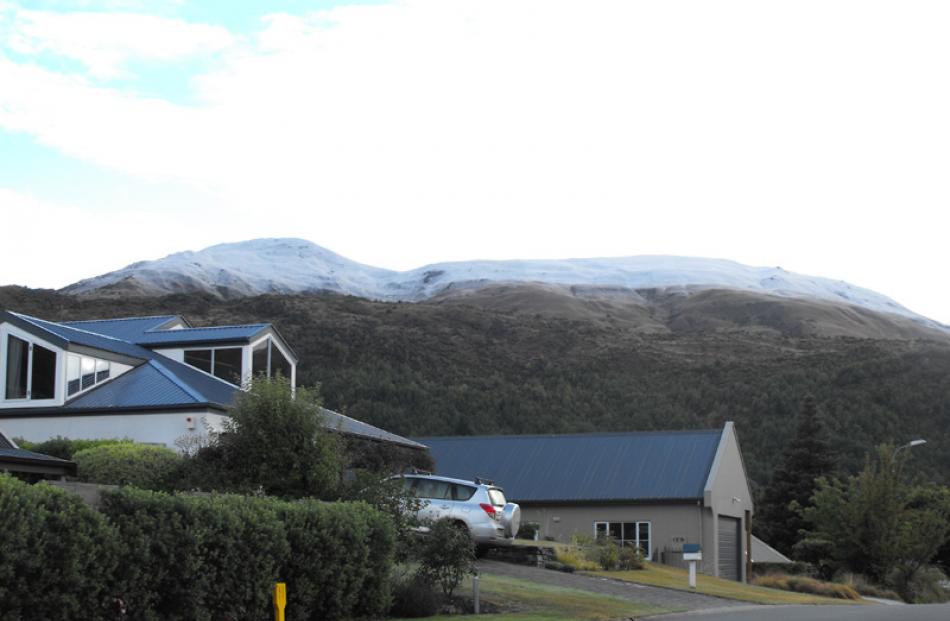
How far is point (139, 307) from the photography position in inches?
3282

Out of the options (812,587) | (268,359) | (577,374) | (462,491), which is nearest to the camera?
(462,491)

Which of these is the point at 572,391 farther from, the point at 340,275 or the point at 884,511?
the point at 340,275

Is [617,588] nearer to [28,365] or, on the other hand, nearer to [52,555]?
[52,555]

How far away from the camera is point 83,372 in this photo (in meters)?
28.5

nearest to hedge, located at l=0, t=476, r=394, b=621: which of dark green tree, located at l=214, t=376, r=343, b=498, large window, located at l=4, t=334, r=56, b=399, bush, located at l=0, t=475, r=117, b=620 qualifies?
bush, located at l=0, t=475, r=117, b=620

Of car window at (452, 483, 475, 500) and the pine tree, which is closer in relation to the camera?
car window at (452, 483, 475, 500)

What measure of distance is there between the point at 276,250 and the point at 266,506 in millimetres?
161964

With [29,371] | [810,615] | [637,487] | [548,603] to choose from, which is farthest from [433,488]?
[637,487]

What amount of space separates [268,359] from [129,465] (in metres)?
9.33

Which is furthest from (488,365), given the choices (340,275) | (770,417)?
(340,275)

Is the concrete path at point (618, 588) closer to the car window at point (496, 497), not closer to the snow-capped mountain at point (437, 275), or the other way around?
the car window at point (496, 497)

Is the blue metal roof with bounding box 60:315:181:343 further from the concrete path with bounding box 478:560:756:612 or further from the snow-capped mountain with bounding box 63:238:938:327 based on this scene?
the snow-capped mountain with bounding box 63:238:938:327

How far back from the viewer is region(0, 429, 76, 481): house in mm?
20094

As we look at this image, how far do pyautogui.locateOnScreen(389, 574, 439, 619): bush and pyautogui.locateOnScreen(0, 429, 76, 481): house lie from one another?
285 inches
